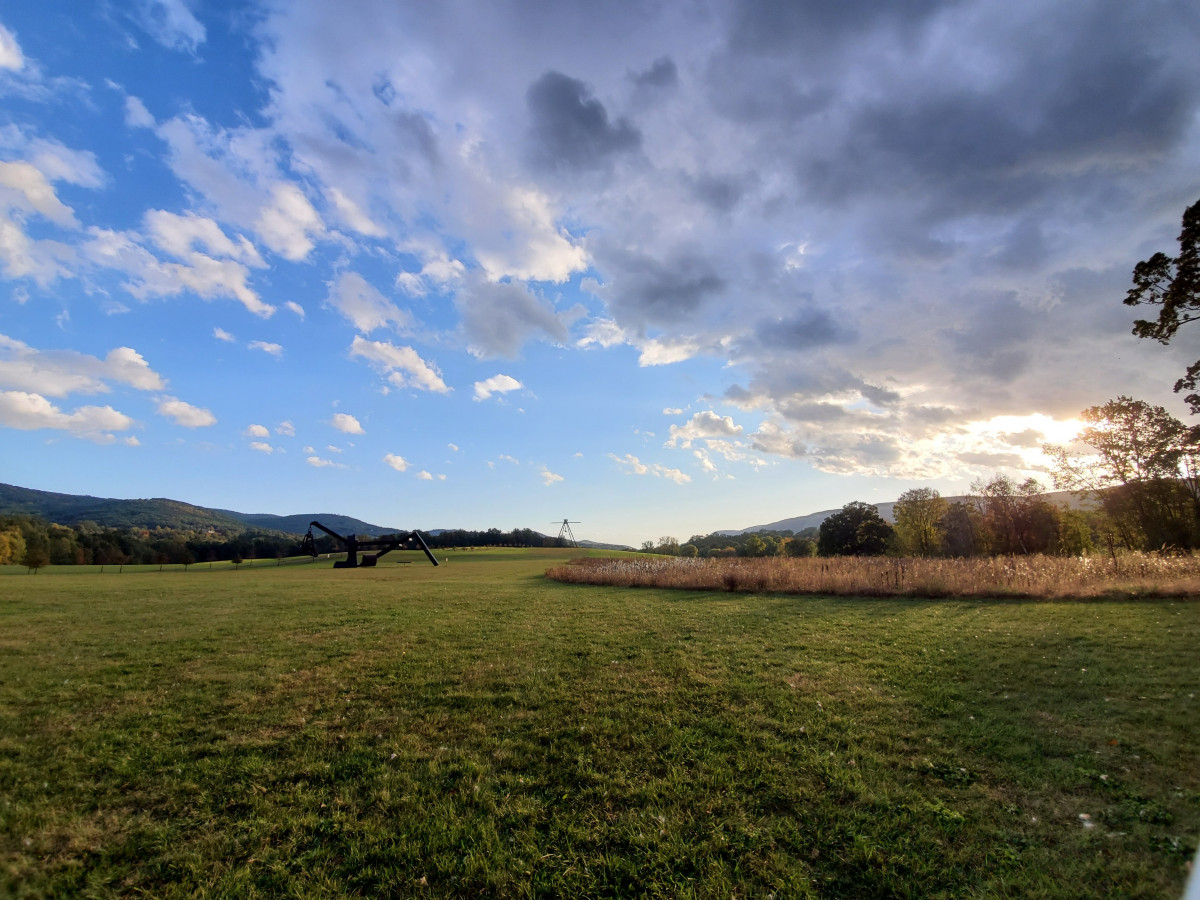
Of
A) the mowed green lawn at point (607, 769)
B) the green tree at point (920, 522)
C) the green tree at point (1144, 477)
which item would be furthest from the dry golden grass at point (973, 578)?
the green tree at point (920, 522)

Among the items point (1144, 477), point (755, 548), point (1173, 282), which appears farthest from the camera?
point (755, 548)

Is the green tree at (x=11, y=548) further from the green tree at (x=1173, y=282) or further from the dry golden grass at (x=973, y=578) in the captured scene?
the green tree at (x=1173, y=282)

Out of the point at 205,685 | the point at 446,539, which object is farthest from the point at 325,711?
the point at 446,539

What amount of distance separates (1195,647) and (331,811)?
609 inches

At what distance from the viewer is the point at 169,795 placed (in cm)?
497

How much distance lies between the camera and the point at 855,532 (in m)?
65.4

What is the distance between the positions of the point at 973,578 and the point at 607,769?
67.2 ft

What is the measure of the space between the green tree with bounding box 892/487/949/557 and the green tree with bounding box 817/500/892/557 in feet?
7.36

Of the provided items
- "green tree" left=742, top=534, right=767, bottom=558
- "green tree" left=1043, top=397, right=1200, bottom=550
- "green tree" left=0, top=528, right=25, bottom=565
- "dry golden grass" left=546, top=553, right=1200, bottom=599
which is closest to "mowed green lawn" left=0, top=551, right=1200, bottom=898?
"dry golden grass" left=546, top=553, right=1200, bottom=599

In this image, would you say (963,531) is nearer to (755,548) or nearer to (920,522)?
(920,522)

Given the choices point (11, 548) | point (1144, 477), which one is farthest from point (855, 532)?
point (11, 548)

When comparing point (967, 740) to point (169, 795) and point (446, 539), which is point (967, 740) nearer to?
point (169, 795)

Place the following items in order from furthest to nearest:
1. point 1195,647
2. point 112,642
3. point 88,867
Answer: point 112,642 < point 1195,647 < point 88,867

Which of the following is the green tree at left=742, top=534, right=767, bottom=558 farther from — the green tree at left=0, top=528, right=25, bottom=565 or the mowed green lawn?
the green tree at left=0, top=528, right=25, bottom=565
